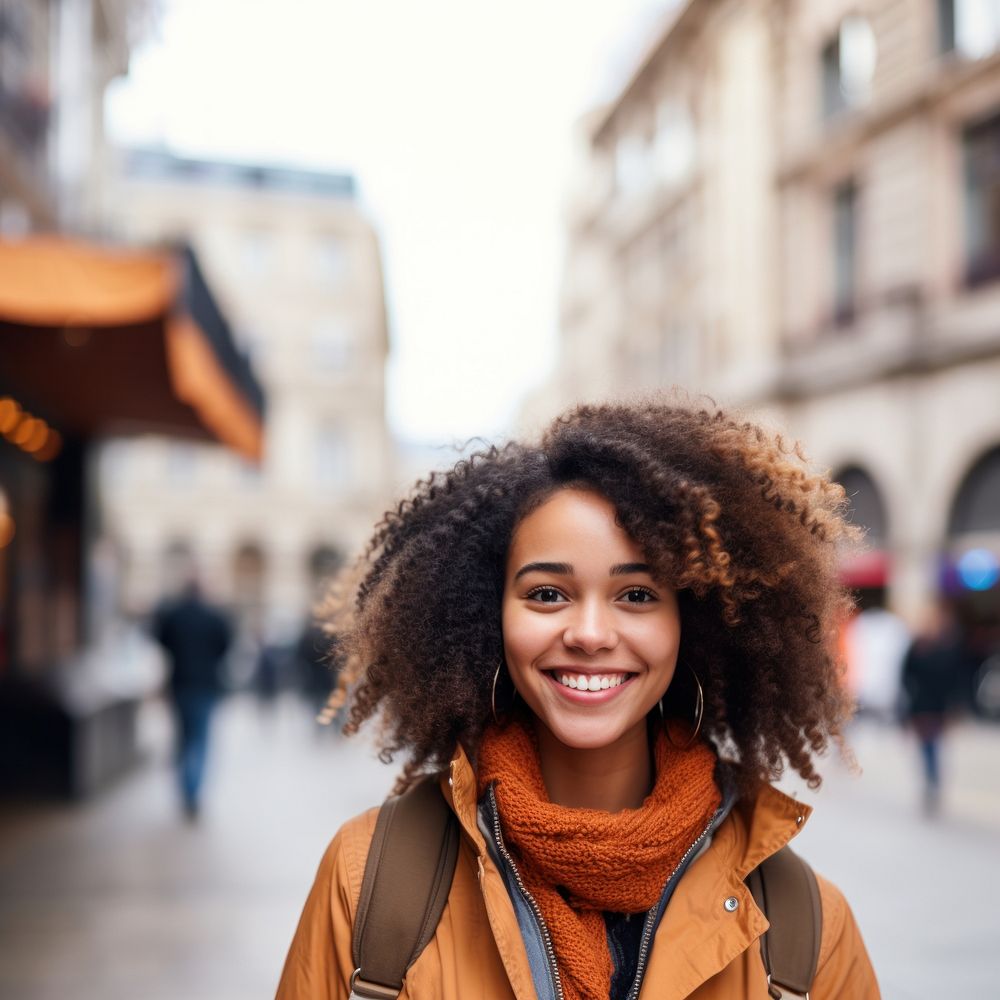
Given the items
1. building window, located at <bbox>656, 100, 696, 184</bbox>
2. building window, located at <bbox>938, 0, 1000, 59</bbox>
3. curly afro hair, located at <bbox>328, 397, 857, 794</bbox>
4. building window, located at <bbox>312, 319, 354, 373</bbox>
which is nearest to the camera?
curly afro hair, located at <bbox>328, 397, 857, 794</bbox>

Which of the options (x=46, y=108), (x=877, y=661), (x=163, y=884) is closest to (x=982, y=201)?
(x=877, y=661)

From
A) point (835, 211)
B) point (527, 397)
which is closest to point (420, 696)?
point (835, 211)

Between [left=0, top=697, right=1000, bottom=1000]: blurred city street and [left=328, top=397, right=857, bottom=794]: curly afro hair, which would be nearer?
[left=328, top=397, right=857, bottom=794]: curly afro hair

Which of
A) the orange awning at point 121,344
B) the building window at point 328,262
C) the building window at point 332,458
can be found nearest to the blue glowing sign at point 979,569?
the orange awning at point 121,344

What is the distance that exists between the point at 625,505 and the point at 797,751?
632 mm

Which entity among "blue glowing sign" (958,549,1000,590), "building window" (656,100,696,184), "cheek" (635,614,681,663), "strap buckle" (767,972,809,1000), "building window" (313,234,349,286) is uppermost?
"building window" (313,234,349,286)

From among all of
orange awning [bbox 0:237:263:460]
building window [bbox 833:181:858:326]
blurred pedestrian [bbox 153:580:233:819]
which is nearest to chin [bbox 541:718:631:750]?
orange awning [bbox 0:237:263:460]

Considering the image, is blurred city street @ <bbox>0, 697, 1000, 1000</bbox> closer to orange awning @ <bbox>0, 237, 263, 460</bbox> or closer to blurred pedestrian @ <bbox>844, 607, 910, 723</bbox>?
orange awning @ <bbox>0, 237, 263, 460</bbox>

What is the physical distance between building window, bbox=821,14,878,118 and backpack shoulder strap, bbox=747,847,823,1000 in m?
19.8

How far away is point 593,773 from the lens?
1.93m

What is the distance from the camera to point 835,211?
20.8 meters

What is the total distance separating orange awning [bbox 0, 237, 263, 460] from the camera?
16.4 ft

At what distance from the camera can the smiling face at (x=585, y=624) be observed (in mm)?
1789

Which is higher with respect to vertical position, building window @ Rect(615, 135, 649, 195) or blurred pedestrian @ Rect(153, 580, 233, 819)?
building window @ Rect(615, 135, 649, 195)
